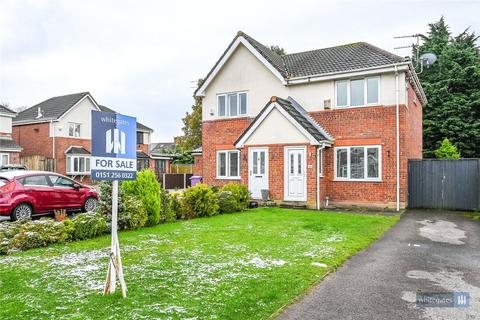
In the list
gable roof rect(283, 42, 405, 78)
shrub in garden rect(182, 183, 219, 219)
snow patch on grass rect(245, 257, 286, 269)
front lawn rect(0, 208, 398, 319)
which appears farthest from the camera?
gable roof rect(283, 42, 405, 78)

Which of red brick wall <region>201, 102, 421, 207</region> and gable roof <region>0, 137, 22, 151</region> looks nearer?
red brick wall <region>201, 102, 421, 207</region>

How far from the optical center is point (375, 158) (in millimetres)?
15539

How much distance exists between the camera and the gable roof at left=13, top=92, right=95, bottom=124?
1314 inches

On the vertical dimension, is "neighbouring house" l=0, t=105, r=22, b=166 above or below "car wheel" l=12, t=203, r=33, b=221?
above

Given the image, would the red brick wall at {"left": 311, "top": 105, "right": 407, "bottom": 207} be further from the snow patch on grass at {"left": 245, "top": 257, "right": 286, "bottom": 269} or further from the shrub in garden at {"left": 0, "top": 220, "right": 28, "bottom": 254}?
the shrub in garden at {"left": 0, "top": 220, "right": 28, "bottom": 254}

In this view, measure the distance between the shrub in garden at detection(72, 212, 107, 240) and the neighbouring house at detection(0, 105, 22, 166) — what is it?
2473 centimetres

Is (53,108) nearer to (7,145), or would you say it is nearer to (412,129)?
(7,145)

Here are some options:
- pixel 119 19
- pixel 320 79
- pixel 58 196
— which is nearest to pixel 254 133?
pixel 320 79

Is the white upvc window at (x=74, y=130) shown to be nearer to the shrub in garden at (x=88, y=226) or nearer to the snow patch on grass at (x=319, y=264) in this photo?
the shrub in garden at (x=88, y=226)

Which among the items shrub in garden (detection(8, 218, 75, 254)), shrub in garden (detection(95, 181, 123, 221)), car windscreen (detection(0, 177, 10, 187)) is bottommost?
shrub in garden (detection(8, 218, 75, 254))

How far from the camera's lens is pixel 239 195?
1500 centimetres

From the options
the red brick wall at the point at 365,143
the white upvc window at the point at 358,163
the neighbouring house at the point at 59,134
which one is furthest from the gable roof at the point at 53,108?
the white upvc window at the point at 358,163

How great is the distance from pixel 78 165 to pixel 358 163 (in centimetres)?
2778

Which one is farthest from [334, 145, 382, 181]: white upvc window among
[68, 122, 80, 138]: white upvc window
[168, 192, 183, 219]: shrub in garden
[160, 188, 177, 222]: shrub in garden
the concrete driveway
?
[68, 122, 80, 138]: white upvc window
